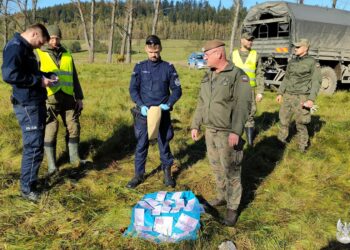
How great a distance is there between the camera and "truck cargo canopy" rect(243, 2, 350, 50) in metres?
11.8

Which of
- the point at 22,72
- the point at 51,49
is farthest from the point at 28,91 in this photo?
the point at 51,49

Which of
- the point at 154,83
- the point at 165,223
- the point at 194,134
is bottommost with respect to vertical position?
the point at 165,223

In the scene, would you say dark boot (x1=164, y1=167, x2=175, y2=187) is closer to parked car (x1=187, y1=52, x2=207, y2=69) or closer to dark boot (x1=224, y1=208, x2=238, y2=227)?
dark boot (x1=224, y1=208, x2=238, y2=227)

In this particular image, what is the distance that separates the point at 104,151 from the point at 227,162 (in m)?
2.91

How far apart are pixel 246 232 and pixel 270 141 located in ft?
10.9

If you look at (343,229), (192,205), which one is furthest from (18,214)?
(343,229)

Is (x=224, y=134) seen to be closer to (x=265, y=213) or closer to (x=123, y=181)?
(x=265, y=213)

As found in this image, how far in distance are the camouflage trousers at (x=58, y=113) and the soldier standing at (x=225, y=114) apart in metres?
2.06

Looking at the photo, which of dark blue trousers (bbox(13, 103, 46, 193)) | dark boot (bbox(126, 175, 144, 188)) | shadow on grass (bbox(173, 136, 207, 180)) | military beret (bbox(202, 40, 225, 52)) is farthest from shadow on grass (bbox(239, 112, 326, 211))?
dark blue trousers (bbox(13, 103, 46, 193))

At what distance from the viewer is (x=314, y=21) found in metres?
12.2

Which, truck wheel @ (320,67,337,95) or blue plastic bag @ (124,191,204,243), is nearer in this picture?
blue plastic bag @ (124,191,204,243)

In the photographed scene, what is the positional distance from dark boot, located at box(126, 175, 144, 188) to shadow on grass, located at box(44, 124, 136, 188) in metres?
0.80

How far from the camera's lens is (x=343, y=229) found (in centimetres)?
243

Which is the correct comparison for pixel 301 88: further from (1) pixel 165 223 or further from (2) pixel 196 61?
(2) pixel 196 61
